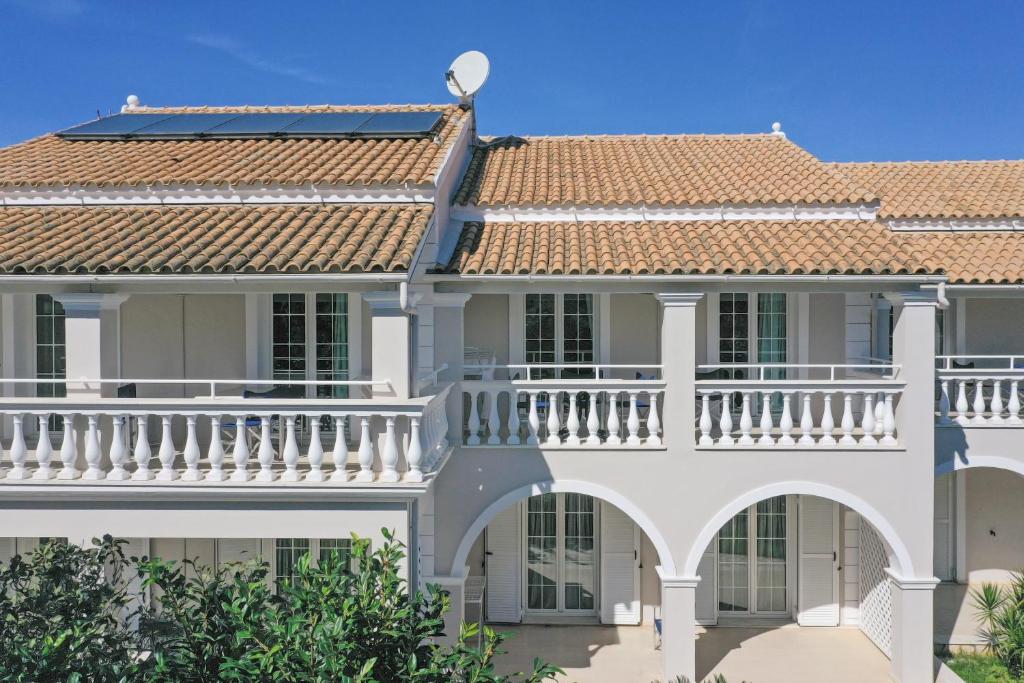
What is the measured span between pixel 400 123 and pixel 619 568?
9.98m

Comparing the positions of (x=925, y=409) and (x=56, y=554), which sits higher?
(x=925, y=409)

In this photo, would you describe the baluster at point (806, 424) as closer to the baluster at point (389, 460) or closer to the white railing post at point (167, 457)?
the baluster at point (389, 460)

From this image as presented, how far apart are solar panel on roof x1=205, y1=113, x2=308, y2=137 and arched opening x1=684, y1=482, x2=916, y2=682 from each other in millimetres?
11910

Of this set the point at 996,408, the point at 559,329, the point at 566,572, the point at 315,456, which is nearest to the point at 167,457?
the point at 315,456

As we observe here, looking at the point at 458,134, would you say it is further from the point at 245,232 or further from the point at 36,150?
the point at 36,150

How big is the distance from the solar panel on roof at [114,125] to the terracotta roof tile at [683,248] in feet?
26.6

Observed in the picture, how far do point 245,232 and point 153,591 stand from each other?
6.45m

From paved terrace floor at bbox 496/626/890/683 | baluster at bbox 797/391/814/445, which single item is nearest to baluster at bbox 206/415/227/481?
paved terrace floor at bbox 496/626/890/683

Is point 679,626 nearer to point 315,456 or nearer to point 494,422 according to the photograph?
point 494,422

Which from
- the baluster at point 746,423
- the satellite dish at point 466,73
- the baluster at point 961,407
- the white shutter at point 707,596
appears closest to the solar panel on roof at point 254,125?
the satellite dish at point 466,73

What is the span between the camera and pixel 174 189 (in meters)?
11.1

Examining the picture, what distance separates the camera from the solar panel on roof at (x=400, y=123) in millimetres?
13617

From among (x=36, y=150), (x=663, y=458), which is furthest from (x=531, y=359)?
(x=36, y=150)

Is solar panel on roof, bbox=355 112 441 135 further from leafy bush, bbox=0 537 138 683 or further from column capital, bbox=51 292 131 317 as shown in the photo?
leafy bush, bbox=0 537 138 683
